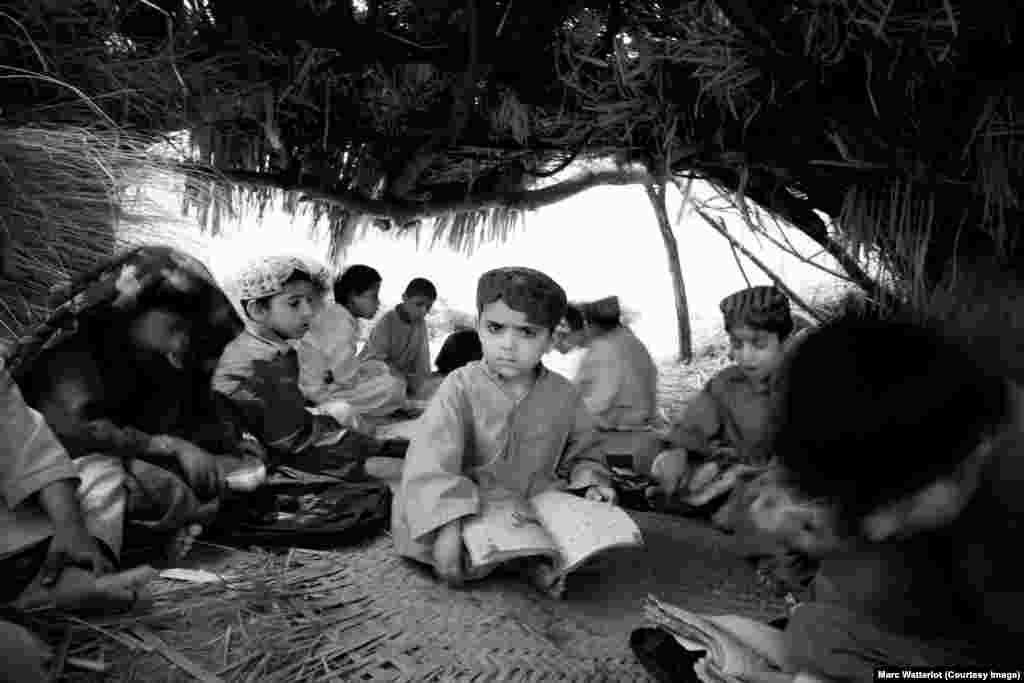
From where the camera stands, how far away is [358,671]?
1.81m

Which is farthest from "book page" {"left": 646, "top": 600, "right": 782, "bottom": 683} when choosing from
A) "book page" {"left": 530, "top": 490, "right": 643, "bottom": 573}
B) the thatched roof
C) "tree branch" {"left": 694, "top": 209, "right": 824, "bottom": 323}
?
"tree branch" {"left": 694, "top": 209, "right": 824, "bottom": 323}

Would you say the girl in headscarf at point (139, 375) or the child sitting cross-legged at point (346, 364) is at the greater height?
the girl in headscarf at point (139, 375)

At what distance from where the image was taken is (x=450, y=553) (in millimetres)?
2213

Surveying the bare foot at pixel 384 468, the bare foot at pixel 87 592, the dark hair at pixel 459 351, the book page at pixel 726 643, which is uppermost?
the book page at pixel 726 643

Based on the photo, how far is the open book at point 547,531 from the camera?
7.22 ft

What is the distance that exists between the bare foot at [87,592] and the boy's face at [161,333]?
61 centimetres

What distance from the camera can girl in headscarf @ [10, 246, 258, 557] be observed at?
207 cm

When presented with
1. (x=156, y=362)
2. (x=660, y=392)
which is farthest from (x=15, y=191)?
(x=660, y=392)

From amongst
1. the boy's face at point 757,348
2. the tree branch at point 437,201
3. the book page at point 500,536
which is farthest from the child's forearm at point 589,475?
the tree branch at point 437,201

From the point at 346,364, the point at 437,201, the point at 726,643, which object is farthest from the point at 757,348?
the point at 346,364

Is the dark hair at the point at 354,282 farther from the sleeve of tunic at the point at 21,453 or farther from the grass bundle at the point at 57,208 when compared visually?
the sleeve of tunic at the point at 21,453

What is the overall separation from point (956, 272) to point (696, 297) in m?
6.80

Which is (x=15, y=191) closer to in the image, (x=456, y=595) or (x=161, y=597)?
(x=161, y=597)

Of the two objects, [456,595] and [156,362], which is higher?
[156,362]
